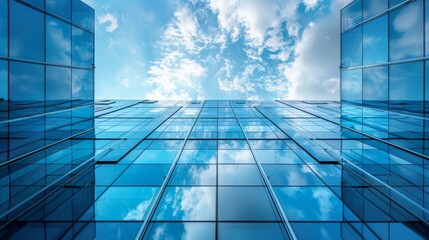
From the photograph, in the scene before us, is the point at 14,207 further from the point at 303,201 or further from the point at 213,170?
the point at 303,201

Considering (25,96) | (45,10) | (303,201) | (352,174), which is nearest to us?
(303,201)

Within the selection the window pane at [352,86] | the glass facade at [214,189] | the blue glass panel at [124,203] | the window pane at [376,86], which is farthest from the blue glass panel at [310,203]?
the window pane at [352,86]

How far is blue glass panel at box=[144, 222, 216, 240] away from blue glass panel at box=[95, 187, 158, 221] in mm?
732

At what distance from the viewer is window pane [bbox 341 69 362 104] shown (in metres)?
16.3

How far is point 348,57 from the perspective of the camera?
56.9 ft

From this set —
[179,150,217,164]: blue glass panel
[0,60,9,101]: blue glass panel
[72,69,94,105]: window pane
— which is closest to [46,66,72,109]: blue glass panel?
[72,69,94,105]: window pane

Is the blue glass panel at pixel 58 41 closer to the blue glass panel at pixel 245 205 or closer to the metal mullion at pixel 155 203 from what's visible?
the metal mullion at pixel 155 203

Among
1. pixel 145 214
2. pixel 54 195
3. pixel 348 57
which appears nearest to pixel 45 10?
pixel 54 195

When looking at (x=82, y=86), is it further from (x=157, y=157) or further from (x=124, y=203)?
(x=124, y=203)

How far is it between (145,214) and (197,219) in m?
1.76

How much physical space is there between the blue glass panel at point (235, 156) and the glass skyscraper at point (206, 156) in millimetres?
107

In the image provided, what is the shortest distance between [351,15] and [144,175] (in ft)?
63.6

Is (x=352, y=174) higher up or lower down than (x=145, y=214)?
higher up

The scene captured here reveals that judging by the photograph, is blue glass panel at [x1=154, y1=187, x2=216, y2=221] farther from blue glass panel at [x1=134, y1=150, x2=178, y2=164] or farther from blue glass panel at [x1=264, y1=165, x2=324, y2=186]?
blue glass panel at [x1=264, y1=165, x2=324, y2=186]
